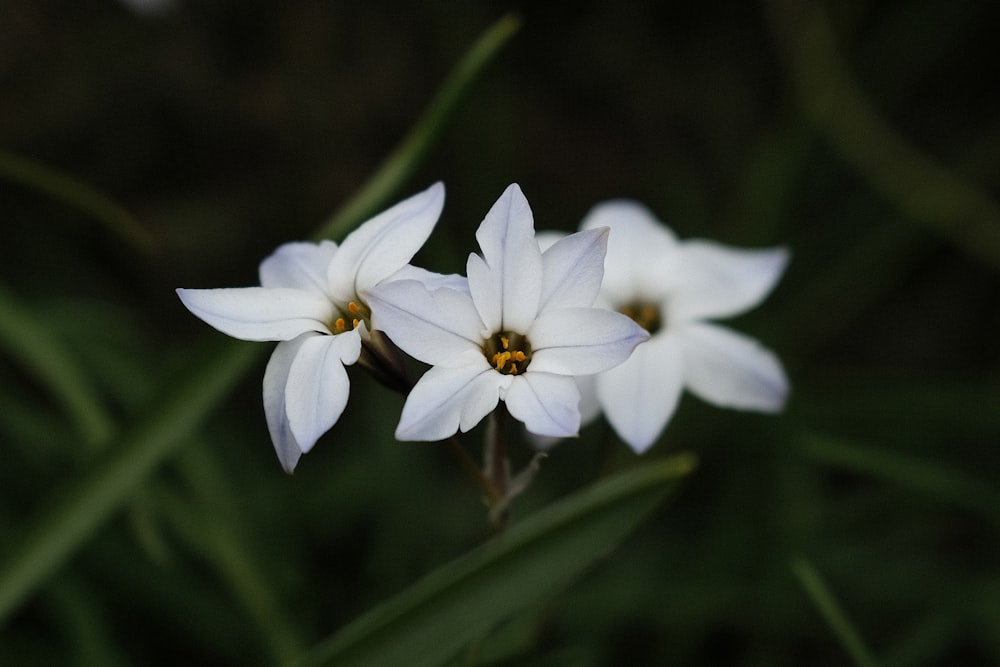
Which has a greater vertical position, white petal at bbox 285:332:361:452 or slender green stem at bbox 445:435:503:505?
white petal at bbox 285:332:361:452

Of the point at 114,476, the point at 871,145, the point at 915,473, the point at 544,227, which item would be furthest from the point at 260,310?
the point at 871,145

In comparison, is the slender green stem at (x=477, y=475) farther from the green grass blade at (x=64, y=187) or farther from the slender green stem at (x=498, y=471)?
the green grass blade at (x=64, y=187)

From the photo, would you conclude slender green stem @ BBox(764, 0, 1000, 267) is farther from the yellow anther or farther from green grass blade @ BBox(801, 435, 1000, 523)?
the yellow anther

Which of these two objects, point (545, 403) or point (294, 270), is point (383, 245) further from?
point (545, 403)

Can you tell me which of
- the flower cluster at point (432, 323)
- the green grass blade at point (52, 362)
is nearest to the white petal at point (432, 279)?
the flower cluster at point (432, 323)

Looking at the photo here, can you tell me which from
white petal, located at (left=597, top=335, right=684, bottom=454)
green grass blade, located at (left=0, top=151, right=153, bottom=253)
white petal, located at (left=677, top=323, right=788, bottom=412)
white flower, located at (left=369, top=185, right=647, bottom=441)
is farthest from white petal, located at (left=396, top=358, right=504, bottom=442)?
green grass blade, located at (left=0, top=151, right=153, bottom=253)

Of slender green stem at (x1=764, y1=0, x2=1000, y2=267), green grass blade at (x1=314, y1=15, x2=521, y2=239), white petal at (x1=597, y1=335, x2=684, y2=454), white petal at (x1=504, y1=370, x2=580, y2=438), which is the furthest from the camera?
slender green stem at (x1=764, y1=0, x2=1000, y2=267)
